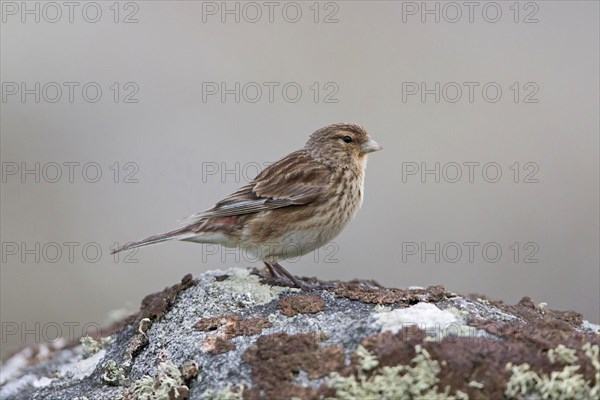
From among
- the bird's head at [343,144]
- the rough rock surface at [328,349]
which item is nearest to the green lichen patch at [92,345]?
the rough rock surface at [328,349]

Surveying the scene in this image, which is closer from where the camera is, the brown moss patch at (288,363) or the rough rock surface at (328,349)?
the rough rock surface at (328,349)

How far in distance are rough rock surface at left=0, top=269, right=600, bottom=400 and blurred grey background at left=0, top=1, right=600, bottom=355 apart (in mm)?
3952

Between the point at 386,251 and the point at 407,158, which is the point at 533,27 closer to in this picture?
the point at 407,158

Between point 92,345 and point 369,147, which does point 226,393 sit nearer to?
point 92,345

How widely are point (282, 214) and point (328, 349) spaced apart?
2639 mm

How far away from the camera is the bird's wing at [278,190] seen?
253 inches

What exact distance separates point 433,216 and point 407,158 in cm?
142

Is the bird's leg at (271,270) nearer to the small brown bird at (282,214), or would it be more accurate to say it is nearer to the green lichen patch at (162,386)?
the small brown bird at (282,214)

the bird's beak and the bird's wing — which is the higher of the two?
the bird's beak

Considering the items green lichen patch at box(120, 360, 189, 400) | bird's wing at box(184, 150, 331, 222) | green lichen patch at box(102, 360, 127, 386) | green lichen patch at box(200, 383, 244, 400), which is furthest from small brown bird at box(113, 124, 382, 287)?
green lichen patch at box(200, 383, 244, 400)

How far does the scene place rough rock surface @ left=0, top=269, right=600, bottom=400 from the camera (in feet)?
11.7

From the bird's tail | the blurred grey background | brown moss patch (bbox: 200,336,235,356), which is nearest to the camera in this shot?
brown moss patch (bbox: 200,336,235,356)

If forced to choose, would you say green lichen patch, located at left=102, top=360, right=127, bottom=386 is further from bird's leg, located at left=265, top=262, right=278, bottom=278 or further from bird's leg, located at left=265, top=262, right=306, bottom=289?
bird's leg, located at left=265, top=262, right=278, bottom=278

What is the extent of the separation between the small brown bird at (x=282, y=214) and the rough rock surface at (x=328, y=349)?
3.40 ft
